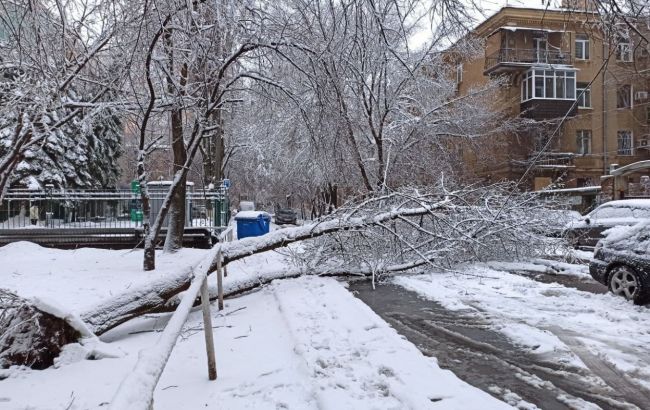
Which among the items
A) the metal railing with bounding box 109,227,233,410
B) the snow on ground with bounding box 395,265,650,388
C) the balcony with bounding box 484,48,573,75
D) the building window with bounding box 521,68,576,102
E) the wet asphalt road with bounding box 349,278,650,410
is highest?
the balcony with bounding box 484,48,573,75

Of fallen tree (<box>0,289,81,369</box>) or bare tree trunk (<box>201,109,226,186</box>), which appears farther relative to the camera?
bare tree trunk (<box>201,109,226,186</box>)

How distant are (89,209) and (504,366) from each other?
14.3 m

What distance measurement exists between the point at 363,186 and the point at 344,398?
1177 centimetres

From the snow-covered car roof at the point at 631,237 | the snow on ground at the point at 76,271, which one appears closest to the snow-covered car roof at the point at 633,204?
the snow-covered car roof at the point at 631,237

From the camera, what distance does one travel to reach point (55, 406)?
4508 millimetres

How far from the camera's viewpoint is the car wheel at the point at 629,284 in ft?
24.7

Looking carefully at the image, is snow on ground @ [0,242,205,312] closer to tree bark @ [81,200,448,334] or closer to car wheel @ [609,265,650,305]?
tree bark @ [81,200,448,334]

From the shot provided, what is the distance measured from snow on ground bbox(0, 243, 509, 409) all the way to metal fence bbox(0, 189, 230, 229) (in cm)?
784

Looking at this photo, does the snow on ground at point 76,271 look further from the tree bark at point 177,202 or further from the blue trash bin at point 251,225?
the blue trash bin at point 251,225

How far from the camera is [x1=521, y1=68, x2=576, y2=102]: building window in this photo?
29906mm

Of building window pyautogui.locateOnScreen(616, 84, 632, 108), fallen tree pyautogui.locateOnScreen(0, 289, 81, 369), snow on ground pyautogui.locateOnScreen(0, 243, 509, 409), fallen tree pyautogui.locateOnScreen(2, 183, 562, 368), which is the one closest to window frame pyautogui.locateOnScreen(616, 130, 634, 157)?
building window pyautogui.locateOnScreen(616, 84, 632, 108)

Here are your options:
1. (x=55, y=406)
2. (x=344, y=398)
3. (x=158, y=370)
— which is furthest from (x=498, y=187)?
(x=158, y=370)

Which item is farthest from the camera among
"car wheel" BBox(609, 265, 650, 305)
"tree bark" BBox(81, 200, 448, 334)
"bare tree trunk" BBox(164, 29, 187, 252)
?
"bare tree trunk" BBox(164, 29, 187, 252)

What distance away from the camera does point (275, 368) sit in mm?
4992
